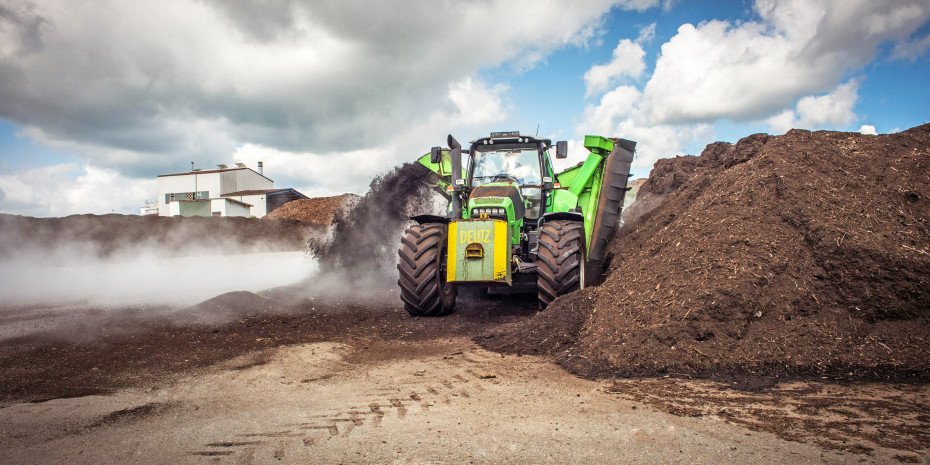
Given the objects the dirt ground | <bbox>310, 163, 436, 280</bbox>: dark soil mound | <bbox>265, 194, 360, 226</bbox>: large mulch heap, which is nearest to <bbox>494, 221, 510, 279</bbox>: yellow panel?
the dirt ground

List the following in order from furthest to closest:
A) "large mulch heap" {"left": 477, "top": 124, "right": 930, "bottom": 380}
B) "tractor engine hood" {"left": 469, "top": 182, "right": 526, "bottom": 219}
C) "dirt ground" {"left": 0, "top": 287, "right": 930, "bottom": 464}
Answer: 1. "tractor engine hood" {"left": 469, "top": 182, "right": 526, "bottom": 219}
2. "large mulch heap" {"left": 477, "top": 124, "right": 930, "bottom": 380}
3. "dirt ground" {"left": 0, "top": 287, "right": 930, "bottom": 464}

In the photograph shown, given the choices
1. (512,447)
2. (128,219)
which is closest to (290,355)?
(512,447)

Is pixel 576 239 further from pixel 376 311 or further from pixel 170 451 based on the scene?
pixel 170 451

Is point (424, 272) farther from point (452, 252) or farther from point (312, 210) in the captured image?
point (312, 210)

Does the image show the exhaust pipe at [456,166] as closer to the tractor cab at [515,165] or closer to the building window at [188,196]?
the tractor cab at [515,165]

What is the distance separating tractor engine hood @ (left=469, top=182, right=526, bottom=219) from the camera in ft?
26.6

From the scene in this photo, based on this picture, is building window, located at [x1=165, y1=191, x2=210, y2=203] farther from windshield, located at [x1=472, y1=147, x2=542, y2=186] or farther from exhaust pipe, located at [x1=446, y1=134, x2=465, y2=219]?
windshield, located at [x1=472, y1=147, x2=542, y2=186]

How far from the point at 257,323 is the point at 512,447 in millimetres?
5835

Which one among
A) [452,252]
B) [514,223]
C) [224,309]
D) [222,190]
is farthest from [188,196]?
[452,252]

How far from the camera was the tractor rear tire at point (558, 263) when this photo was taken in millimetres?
7160

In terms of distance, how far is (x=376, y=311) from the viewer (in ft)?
29.3

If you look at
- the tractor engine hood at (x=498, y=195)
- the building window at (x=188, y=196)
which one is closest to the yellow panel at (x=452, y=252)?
the tractor engine hood at (x=498, y=195)

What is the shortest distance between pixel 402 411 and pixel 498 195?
4833mm

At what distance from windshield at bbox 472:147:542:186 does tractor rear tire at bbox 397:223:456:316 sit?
1.80 metres
